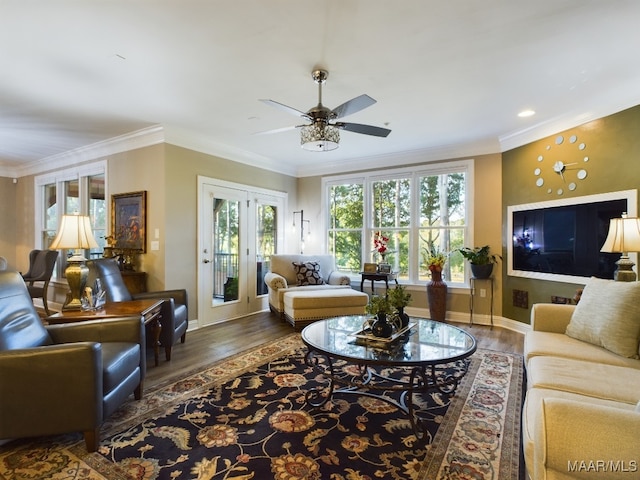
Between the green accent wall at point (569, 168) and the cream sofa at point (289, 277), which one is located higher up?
the green accent wall at point (569, 168)

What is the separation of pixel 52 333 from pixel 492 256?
5025 mm

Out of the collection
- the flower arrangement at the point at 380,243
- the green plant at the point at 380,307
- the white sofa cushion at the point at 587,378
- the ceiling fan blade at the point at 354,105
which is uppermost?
the ceiling fan blade at the point at 354,105

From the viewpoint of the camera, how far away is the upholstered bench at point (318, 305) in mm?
4461

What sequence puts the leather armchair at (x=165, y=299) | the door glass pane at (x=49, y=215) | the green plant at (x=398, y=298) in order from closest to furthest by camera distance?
1. the green plant at (x=398, y=298)
2. the leather armchair at (x=165, y=299)
3. the door glass pane at (x=49, y=215)

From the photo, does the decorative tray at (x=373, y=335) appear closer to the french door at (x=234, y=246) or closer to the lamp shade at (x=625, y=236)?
the lamp shade at (x=625, y=236)

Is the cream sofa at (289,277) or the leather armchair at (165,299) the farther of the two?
the cream sofa at (289,277)

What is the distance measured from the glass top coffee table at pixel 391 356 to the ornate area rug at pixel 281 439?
0.13 metres

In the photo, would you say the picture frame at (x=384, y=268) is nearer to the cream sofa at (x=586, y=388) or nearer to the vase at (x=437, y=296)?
the vase at (x=437, y=296)

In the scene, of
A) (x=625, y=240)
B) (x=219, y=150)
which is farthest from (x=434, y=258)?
(x=219, y=150)

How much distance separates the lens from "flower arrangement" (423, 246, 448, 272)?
4906 millimetres

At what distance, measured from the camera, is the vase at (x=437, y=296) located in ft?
16.0

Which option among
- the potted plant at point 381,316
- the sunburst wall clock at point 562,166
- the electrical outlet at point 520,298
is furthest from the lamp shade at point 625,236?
the potted plant at point 381,316

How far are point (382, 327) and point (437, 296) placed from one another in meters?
2.73

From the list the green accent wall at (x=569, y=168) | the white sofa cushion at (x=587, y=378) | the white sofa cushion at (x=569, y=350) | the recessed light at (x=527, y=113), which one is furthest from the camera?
the recessed light at (x=527, y=113)
